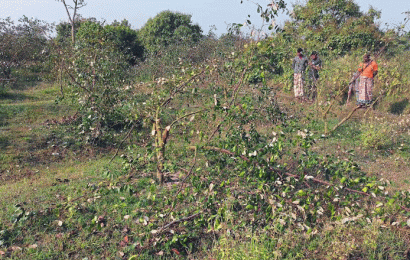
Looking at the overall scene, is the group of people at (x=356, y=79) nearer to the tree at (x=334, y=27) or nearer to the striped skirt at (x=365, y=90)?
the striped skirt at (x=365, y=90)

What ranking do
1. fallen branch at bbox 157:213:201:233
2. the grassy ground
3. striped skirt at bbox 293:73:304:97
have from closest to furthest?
the grassy ground → fallen branch at bbox 157:213:201:233 → striped skirt at bbox 293:73:304:97

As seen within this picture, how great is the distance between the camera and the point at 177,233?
11.1ft

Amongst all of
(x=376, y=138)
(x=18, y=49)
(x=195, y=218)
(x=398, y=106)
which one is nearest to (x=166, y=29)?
(x=18, y=49)

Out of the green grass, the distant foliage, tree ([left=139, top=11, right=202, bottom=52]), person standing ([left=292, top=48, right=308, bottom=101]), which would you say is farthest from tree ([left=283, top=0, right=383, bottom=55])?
the green grass

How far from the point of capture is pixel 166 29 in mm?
19062

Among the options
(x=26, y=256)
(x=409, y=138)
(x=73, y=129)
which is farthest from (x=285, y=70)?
(x=26, y=256)

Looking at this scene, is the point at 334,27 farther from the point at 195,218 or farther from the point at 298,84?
the point at 195,218

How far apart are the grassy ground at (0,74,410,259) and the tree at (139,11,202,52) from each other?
12.8 m

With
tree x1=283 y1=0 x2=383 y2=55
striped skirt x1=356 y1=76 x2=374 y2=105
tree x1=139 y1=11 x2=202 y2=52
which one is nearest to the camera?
striped skirt x1=356 y1=76 x2=374 y2=105

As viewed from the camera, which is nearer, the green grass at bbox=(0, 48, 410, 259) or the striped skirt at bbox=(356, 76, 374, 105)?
the green grass at bbox=(0, 48, 410, 259)

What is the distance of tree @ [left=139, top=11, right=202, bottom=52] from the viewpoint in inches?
722

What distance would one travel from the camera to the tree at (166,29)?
60.1 ft

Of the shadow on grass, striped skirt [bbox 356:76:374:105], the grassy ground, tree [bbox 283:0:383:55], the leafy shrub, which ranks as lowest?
the grassy ground

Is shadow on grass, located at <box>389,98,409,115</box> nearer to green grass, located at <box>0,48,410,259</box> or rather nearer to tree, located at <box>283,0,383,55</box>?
tree, located at <box>283,0,383,55</box>
